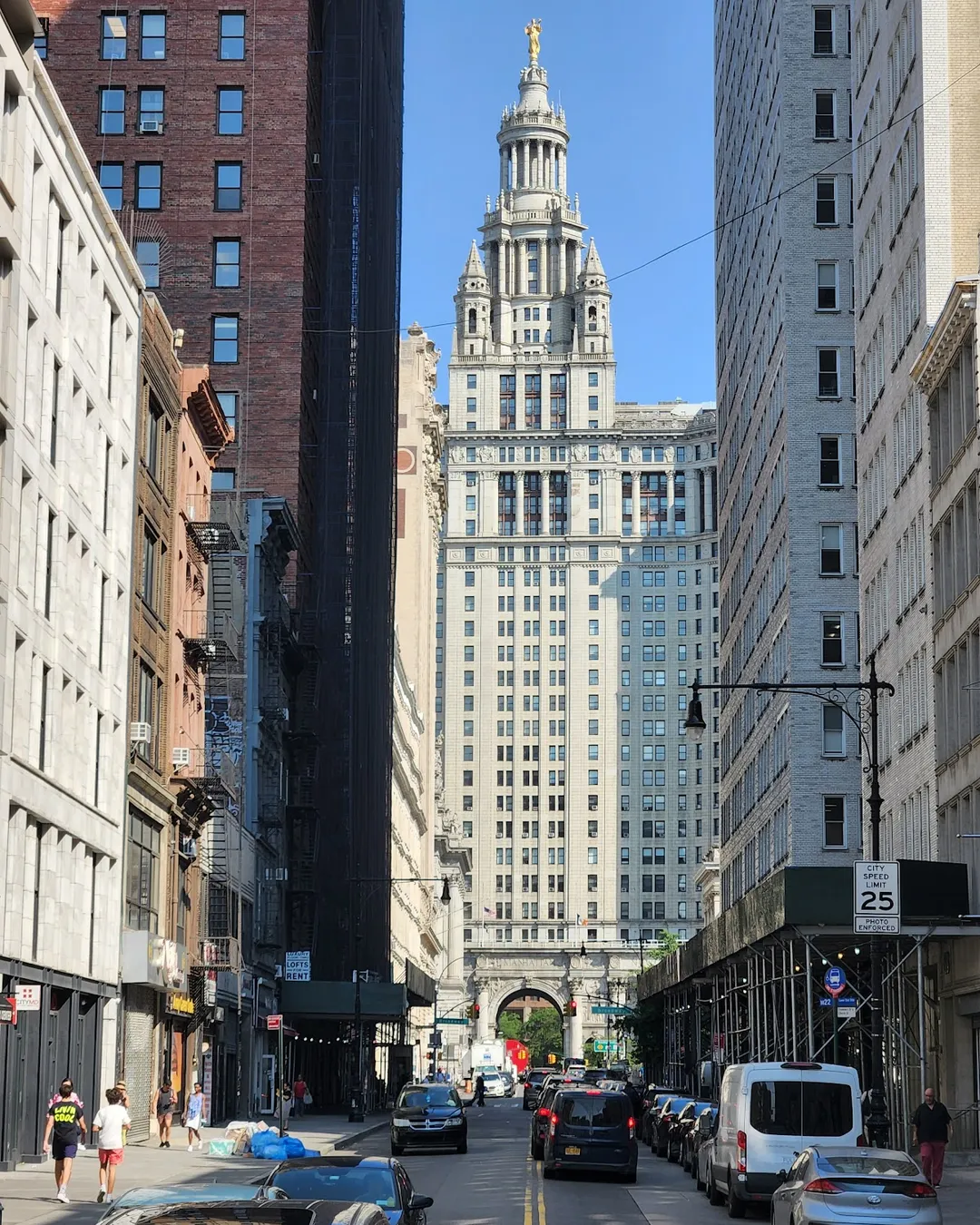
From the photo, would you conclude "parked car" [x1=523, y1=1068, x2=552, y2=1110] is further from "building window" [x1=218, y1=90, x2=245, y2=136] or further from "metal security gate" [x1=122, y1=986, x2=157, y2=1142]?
"building window" [x1=218, y1=90, x2=245, y2=136]

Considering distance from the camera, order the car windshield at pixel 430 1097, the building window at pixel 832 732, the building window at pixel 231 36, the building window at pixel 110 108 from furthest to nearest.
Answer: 1. the building window at pixel 231 36
2. the building window at pixel 110 108
3. the building window at pixel 832 732
4. the car windshield at pixel 430 1097

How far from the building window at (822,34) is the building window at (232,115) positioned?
24.7m

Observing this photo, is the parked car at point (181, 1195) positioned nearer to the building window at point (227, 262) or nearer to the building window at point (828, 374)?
the building window at point (828, 374)

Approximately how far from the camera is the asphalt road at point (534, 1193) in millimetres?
28188

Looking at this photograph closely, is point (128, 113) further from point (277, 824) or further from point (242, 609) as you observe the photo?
point (277, 824)

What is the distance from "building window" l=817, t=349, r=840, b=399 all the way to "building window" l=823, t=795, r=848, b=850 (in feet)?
53.0

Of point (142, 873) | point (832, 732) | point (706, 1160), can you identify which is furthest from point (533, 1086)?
point (706, 1160)

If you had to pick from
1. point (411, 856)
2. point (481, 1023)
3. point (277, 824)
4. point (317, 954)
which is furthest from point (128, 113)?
point (481, 1023)

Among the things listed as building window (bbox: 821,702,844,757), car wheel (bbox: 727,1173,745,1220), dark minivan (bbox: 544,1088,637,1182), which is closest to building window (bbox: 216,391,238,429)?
building window (bbox: 821,702,844,757)

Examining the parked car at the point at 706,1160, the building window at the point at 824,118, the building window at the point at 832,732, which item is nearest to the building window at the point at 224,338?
the building window at the point at 824,118

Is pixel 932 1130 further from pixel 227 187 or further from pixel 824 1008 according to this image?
pixel 227 187

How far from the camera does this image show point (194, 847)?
190ft

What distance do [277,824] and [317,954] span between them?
39.5 feet

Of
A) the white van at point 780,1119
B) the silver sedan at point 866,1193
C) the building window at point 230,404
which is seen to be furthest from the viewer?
the building window at point 230,404
